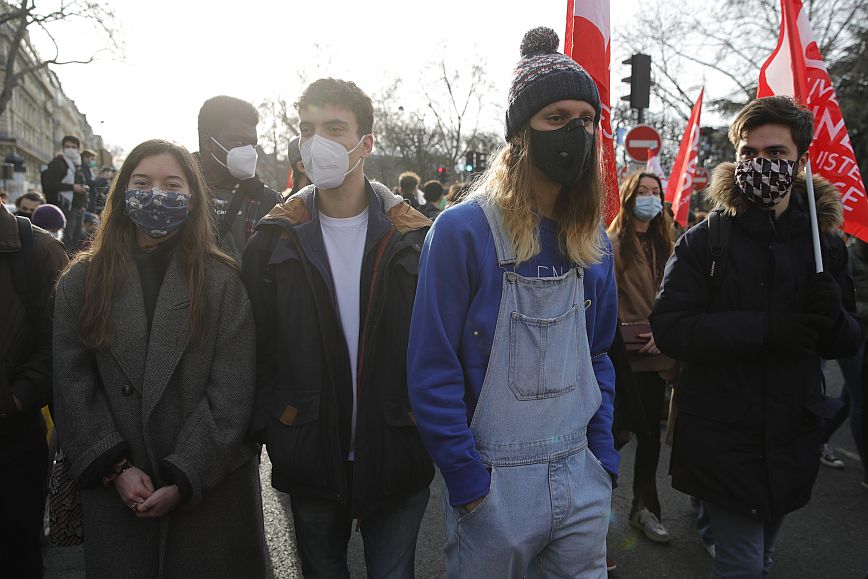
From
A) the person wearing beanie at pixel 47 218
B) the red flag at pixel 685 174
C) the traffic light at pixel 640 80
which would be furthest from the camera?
the traffic light at pixel 640 80

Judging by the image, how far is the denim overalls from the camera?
5.95 feet

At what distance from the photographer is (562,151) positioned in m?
1.95

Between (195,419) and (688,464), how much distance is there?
6.67 feet

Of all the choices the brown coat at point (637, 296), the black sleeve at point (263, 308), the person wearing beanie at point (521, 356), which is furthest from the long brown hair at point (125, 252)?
the brown coat at point (637, 296)

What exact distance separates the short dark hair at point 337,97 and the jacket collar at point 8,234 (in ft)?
4.07

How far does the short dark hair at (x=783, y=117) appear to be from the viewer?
274 cm

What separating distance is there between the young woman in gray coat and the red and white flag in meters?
3.20

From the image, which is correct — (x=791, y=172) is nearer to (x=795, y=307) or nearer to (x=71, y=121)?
(x=795, y=307)

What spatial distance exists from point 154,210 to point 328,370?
870mm

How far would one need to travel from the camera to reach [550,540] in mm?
1878

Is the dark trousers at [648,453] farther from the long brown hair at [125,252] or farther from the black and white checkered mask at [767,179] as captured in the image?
the long brown hair at [125,252]

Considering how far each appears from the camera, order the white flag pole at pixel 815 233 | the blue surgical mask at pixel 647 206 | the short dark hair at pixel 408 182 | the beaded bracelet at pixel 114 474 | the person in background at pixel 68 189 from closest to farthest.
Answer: the beaded bracelet at pixel 114 474, the white flag pole at pixel 815 233, the blue surgical mask at pixel 647 206, the short dark hair at pixel 408 182, the person in background at pixel 68 189

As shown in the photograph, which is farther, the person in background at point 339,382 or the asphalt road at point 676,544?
the asphalt road at point 676,544

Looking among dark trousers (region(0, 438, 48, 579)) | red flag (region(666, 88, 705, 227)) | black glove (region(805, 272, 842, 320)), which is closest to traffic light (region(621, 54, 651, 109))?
red flag (region(666, 88, 705, 227))
